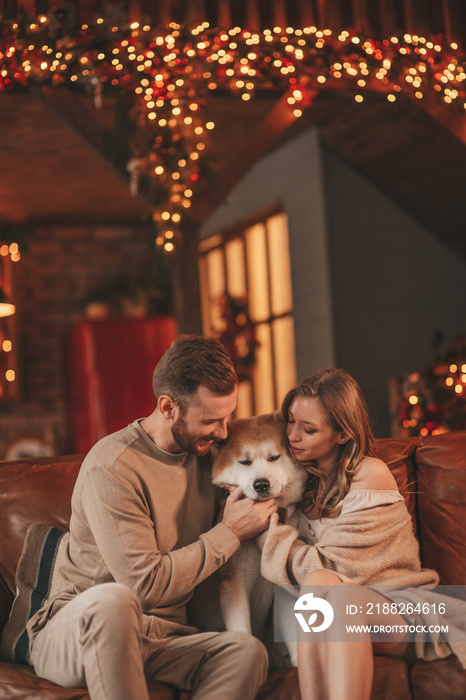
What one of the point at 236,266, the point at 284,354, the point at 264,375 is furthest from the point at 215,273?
the point at 284,354

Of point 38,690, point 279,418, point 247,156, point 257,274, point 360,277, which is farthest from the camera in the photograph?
point 257,274

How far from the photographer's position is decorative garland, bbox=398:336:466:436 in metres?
3.60

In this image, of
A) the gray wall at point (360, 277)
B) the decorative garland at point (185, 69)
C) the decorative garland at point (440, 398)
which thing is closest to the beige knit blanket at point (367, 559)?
the decorative garland at point (440, 398)

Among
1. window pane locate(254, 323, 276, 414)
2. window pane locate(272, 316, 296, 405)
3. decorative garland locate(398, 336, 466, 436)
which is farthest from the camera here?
window pane locate(254, 323, 276, 414)

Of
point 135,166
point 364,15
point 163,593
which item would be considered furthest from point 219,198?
point 163,593

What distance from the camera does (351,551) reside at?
6.01 ft

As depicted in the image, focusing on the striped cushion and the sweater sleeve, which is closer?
the sweater sleeve

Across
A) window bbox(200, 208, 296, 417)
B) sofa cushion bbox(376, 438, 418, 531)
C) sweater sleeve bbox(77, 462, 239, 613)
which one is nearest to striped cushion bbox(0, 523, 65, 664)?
Answer: sweater sleeve bbox(77, 462, 239, 613)

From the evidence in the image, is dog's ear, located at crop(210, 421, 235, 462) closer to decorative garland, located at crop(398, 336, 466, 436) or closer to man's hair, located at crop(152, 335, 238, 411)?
man's hair, located at crop(152, 335, 238, 411)

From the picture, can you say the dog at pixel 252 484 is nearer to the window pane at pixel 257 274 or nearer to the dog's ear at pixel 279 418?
the dog's ear at pixel 279 418

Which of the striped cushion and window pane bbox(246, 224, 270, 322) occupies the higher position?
window pane bbox(246, 224, 270, 322)

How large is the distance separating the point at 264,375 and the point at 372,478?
15.1 ft

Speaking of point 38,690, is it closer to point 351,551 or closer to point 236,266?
point 351,551

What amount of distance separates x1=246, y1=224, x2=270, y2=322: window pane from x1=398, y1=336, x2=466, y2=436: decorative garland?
Result: 281cm
